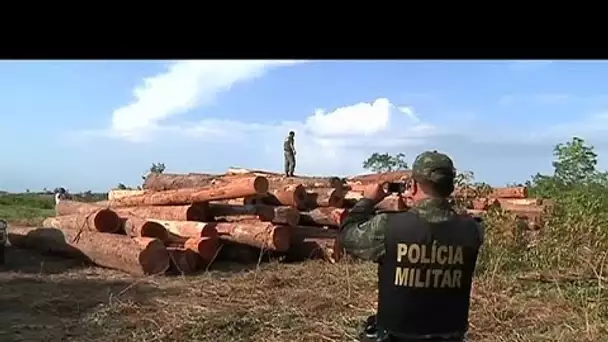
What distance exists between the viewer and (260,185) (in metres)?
11.0

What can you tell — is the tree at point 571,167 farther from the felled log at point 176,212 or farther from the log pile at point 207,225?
the felled log at point 176,212

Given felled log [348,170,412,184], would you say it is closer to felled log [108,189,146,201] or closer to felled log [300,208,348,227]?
felled log [300,208,348,227]

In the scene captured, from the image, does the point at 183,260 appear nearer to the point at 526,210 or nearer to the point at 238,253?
the point at 238,253

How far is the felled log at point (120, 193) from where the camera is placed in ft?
42.3

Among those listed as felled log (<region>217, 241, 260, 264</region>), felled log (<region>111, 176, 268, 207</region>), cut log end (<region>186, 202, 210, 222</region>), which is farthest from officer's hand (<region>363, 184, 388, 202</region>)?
cut log end (<region>186, 202, 210, 222</region>)

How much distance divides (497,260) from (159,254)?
13.2 ft

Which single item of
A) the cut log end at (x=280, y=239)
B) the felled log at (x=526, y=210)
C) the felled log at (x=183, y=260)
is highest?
the felled log at (x=526, y=210)

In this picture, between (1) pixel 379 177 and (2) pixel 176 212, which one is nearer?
(2) pixel 176 212

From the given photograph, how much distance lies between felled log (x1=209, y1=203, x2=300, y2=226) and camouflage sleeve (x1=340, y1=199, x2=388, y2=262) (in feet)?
24.0

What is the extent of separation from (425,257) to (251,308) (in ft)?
14.0

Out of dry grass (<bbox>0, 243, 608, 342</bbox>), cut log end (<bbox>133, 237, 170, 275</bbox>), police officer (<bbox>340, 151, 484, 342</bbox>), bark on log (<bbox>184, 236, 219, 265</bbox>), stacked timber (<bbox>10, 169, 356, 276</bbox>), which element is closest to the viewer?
police officer (<bbox>340, 151, 484, 342</bbox>)

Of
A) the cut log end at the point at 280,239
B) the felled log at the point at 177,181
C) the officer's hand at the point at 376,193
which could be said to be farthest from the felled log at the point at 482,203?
the felled log at the point at 177,181

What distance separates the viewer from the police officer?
11.0 feet

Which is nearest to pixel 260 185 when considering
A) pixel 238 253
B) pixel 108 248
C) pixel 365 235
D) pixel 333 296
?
pixel 238 253
